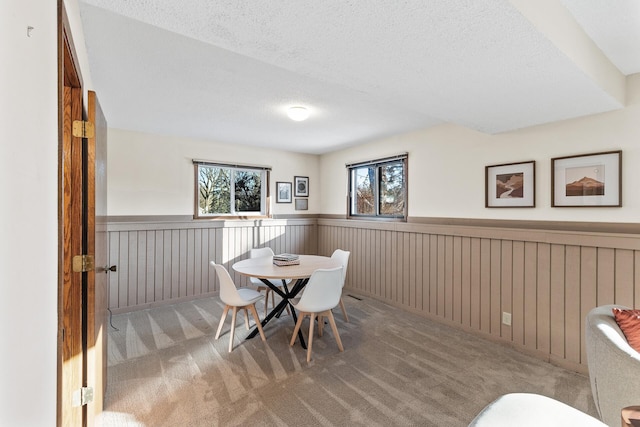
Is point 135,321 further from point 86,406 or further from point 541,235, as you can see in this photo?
point 541,235

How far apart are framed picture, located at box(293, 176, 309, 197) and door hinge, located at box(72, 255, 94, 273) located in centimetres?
391

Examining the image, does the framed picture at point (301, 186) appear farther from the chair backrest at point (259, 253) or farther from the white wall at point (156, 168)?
the chair backrest at point (259, 253)

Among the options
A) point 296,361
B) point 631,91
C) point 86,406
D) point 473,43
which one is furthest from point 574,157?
point 86,406

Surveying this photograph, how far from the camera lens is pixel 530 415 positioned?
0.88 meters

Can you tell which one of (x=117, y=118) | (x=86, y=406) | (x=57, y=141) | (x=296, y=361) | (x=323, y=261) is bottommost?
(x=296, y=361)

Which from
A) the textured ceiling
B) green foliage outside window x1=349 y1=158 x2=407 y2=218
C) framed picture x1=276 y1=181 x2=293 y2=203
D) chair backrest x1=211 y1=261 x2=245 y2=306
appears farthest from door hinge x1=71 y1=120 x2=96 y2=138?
framed picture x1=276 y1=181 x2=293 y2=203

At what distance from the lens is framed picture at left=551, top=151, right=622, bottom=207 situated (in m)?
2.32

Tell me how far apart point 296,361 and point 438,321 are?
1841 mm

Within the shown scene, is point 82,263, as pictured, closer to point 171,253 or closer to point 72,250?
point 72,250

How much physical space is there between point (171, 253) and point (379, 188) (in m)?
3.09

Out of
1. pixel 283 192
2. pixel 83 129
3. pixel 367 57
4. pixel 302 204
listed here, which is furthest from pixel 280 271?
pixel 302 204

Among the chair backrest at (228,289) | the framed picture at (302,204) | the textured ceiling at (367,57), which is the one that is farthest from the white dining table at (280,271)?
the framed picture at (302,204)

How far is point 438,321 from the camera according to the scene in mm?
3518

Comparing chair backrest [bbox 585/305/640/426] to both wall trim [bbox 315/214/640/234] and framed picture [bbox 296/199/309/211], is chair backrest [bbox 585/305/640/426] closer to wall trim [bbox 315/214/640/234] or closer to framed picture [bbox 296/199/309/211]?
wall trim [bbox 315/214/640/234]
